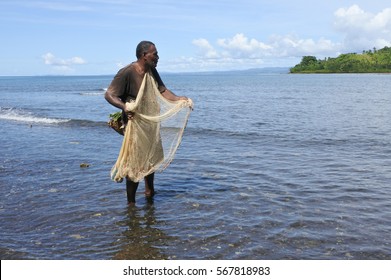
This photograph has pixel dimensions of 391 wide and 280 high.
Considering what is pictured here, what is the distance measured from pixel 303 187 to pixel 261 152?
407cm

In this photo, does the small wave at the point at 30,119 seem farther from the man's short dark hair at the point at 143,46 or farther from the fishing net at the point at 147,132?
the man's short dark hair at the point at 143,46

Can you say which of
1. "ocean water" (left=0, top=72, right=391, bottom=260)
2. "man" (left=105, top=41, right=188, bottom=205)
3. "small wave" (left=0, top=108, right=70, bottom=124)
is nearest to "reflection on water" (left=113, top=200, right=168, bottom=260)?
"ocean water" (left=0, top=72, right=391, bottom=260)

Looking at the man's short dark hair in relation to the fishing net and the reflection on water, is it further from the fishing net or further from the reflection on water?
the reflection on water

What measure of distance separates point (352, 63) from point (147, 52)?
16529cm

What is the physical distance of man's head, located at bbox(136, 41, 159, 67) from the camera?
643cm

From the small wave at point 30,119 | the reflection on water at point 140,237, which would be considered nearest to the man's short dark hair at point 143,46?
the reflection on water at point 140,237

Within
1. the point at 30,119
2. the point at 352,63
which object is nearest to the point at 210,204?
the point at 30,119

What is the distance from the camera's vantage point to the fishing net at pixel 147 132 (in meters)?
6.70

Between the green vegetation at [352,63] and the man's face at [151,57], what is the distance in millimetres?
151391

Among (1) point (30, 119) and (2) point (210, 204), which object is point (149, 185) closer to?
(2) point (210, 204)

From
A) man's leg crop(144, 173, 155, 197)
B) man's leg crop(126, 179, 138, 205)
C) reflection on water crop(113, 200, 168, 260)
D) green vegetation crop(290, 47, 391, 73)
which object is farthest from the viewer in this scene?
green vegetation crop(290, 47, 391, 73)

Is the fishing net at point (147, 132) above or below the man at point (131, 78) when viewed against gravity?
below

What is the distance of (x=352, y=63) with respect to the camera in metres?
159

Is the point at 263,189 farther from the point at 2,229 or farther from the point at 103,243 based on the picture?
the point at 2,229
